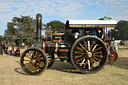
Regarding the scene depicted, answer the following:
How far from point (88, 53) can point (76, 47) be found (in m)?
0.54

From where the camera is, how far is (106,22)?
513 cm

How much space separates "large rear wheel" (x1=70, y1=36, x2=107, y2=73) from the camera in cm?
510

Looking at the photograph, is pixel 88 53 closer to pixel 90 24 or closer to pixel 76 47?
pixel 76 47

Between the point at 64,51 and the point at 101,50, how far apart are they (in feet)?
5.07

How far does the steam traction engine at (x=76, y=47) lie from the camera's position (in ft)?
16.7

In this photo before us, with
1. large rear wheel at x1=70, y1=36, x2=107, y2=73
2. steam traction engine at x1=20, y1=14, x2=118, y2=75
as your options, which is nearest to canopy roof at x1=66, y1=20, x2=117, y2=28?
steam traction engine at x1=20, y1=14, x2=118, y2=75

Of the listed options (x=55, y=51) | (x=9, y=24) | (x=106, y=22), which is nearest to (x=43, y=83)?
(x=55, y=51)

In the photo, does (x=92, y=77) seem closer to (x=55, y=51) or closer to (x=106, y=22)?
(x=55, y=51)

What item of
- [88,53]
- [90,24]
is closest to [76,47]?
[88,53]

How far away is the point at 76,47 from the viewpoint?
5.14 m

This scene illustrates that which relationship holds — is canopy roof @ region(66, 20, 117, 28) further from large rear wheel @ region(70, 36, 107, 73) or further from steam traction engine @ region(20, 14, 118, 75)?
large rear wheel @ region(70, 36, 107, 73)

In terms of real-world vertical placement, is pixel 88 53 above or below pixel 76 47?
below

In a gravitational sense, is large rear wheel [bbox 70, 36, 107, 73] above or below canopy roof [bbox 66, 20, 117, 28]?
below

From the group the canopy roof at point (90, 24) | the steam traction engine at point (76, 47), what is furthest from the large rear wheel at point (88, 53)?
the canopy roof at point (90, 24)
